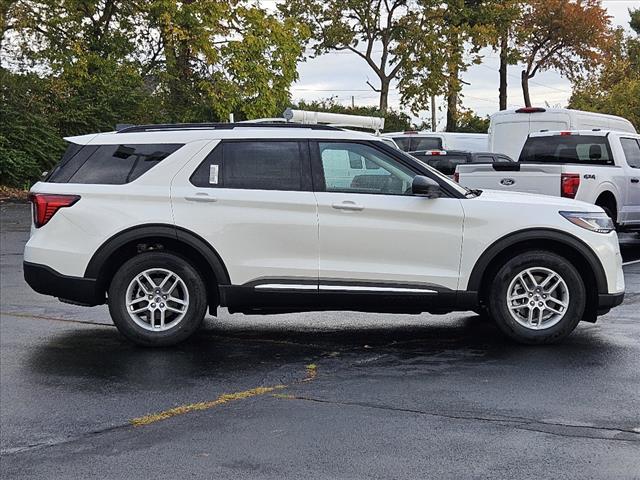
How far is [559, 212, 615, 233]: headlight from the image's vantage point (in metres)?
7.25

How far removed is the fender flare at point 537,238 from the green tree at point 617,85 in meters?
42.5

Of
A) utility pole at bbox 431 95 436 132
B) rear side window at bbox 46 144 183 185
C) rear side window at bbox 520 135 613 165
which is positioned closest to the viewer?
rear side window at bbox 46 144 183 185

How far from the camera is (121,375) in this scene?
649 cm

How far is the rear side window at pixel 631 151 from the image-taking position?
48.2ft

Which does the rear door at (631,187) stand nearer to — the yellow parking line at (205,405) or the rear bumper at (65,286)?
the yellow parking line at (205,405)

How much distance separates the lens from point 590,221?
7301 mm

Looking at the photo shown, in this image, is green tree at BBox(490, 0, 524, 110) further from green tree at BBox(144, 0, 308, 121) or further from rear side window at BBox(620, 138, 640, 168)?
rear side window at BBox(620, 138, 640, 168)

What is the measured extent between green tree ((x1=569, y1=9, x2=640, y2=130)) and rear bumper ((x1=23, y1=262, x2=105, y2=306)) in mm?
43902

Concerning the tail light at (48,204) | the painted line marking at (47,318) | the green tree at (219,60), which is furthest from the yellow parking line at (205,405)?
the green tree at (219,60)

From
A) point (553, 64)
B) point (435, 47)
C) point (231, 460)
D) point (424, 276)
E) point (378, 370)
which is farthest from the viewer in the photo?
point (553, 64)

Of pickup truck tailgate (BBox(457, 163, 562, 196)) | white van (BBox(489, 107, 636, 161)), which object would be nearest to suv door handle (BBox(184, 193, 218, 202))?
pickup truck tailgate (BBox(457, 163, 562, 196))

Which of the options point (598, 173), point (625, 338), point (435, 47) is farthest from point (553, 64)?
point (625, 338)

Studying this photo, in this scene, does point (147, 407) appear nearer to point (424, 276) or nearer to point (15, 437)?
point (15, 437)

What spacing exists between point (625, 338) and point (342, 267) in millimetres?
2505
